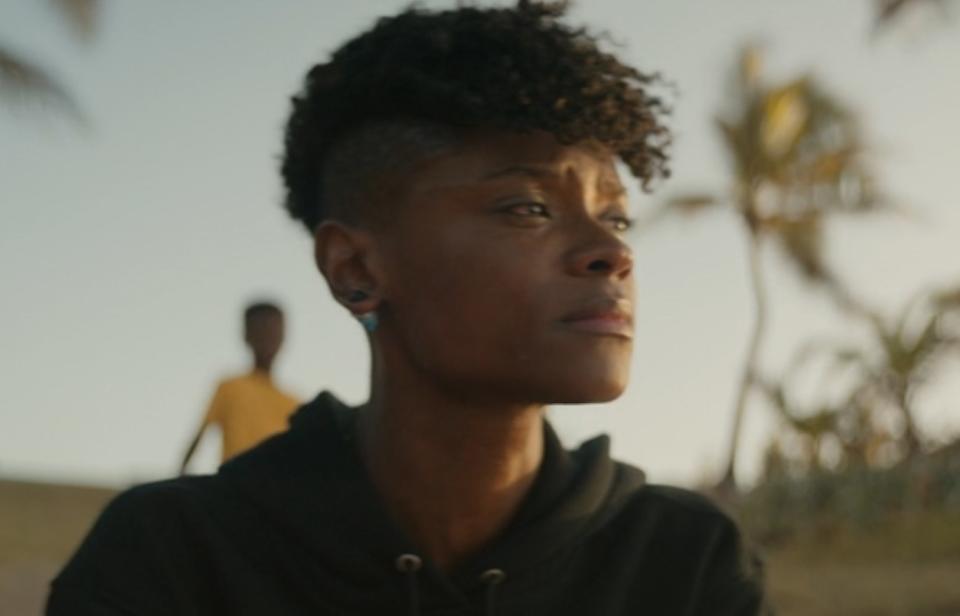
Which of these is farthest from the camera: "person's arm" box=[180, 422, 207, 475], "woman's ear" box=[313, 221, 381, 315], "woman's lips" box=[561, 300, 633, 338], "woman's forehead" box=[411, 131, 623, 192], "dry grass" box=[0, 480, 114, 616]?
"dry grass" box=[0, 480, 114, 616]

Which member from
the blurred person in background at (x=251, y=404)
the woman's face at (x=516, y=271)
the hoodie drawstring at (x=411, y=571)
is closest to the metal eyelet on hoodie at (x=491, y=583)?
the hoodie drawstring at (x=411, y=571)

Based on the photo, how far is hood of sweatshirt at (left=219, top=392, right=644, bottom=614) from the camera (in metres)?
2.65

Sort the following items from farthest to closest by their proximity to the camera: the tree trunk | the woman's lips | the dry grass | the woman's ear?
the tree trunk, the dry grass, the woman's ear, the woman's lips

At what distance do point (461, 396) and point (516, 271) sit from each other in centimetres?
25

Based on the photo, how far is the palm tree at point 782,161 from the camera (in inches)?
1087

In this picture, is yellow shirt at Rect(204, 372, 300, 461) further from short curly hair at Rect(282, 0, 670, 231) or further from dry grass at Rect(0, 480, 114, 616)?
short curly hair at Rect(282, 0, 670, 231)

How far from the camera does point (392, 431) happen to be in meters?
2.79

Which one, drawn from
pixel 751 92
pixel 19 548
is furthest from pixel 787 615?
pixel 751 92

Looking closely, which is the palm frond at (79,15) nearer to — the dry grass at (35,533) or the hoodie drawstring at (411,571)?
the dry grass at (35,533)

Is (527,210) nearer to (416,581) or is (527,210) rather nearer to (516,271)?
(516,271)

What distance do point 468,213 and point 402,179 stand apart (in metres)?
0.16

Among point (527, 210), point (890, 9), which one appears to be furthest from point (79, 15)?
point (527, 210)

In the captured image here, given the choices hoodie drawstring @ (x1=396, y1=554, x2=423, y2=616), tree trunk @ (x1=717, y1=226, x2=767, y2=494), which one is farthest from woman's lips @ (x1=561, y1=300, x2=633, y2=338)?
tree trunk @ (x1=717, y1=226, x2=767, y2=494)

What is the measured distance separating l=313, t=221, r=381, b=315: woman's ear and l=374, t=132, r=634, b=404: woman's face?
8cm
